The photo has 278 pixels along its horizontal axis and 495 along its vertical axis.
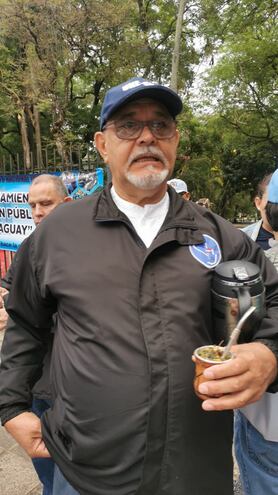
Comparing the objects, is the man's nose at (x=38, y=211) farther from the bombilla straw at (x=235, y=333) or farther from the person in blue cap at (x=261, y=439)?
the bombilla straw at (x=235, y=333)

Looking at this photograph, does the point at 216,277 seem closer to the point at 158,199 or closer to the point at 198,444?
the point at 158,199

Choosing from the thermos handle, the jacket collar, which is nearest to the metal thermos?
the thermos handle

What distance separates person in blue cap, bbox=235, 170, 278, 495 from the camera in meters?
1.44

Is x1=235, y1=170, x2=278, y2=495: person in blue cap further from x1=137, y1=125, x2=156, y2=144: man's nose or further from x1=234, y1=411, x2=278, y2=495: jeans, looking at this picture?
x1=137, y1=125, x2=156, y2=144: man's nose

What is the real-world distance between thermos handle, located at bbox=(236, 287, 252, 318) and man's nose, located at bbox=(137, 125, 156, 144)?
678 mm

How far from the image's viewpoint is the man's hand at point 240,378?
3.43 ft

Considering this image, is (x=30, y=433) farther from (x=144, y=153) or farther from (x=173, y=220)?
(x=144, y=153)

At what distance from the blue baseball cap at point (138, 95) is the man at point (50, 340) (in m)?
0.71

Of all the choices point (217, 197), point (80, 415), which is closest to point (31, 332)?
point (80, 415)

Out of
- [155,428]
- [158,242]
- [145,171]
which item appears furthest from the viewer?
[145,171]

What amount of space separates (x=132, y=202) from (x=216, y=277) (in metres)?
0.48

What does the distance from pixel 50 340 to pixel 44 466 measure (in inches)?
31.5

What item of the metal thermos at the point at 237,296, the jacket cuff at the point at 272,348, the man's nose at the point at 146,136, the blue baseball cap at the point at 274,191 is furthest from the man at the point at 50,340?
the blue baseball cap at the point at 274,191

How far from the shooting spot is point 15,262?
5.30ft
